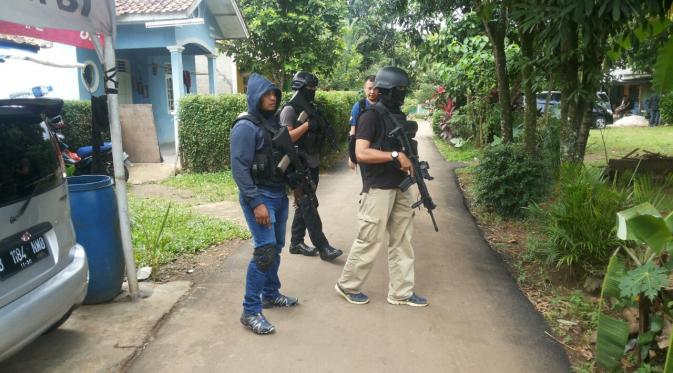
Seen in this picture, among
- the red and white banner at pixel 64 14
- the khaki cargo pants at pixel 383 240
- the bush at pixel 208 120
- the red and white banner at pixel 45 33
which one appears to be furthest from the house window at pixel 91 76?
the khaki cargo pants at pixel 383 240

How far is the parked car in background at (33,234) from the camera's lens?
2848mm

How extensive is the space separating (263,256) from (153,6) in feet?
33.2

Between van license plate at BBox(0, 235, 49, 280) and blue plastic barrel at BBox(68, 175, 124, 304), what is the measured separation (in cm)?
89

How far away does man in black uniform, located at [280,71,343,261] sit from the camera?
5.13 metres

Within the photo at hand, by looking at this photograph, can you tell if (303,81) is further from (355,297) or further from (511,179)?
(511,179)

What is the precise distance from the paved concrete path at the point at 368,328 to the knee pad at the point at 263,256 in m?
0.51

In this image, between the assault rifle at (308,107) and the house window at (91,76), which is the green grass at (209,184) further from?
the house window at (91,76)

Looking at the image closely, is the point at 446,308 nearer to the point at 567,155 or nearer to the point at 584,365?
the point at 584,365

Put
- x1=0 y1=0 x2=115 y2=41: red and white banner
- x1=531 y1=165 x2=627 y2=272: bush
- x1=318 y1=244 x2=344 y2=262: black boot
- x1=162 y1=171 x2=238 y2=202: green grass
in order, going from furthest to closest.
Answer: x1=162 y1=171 x2=238 y2=202: green grass
x1=318 y1=244 x2=344 y2=262: black boot
x1=531 y1=165 x2=627 y2=272: bush
x1=0 y1=0 x2=115 y2=41: red and white banner

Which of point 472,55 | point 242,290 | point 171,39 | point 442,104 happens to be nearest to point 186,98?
point 171,39

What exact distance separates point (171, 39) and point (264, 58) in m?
3.85

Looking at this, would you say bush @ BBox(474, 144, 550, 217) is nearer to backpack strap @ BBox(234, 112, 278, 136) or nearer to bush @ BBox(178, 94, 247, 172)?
backpack strap @ BBox(234, 112, 278, 136)

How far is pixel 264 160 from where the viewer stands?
371 centimetres

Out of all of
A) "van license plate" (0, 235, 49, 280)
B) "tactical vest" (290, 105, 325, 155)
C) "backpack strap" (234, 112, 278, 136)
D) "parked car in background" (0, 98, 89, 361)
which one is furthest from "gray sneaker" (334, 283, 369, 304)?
"van license plate" (0, 235, 49, 280)
